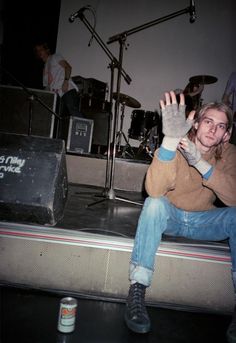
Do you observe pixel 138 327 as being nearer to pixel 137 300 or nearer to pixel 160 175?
pixel 137 300

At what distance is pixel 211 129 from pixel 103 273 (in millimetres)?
1028

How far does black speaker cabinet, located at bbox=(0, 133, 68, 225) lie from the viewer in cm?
140

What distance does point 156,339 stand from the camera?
128 cm

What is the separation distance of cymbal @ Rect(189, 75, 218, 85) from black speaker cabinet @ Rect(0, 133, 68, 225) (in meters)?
4.81

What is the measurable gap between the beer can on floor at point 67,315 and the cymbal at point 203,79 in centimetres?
525

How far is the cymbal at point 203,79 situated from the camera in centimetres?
553

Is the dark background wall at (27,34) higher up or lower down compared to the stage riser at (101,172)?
higher up

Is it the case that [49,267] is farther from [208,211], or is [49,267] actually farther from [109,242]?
[208,211]

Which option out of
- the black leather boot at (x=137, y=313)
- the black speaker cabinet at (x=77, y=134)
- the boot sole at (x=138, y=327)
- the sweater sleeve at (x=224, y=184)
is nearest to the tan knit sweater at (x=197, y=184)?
the sweater sleeve at (x=224, y=184)

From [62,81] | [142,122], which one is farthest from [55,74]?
[142,122]

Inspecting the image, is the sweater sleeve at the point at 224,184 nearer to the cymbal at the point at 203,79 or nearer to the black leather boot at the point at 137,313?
the black leather boot at the point at 137,313

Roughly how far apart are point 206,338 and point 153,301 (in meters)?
0.32

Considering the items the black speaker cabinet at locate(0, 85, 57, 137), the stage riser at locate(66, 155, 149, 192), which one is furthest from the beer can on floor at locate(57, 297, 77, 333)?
the black speaker cabinet at locate(0, 85, 57, 137)

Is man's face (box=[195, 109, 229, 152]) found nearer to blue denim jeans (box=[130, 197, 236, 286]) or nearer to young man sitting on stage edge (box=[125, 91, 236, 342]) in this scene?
young man sitting on stage edge (box=[125, 91, 236, 342])
